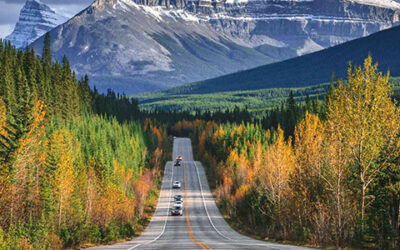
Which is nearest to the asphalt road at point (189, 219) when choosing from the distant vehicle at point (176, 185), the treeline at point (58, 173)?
the distant vehicle at point (176, 185)

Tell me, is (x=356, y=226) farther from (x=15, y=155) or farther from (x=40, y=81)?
(x=40, y=81)

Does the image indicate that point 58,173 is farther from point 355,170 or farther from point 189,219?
point 355,170

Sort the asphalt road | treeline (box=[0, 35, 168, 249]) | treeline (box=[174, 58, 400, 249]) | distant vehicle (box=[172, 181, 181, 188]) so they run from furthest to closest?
distant vehicle (box=[172, 181, 181, 188]) < the asphalt road < treeline (box=[0, 35, 168, 249]) < treeline (box=[174, 58, 400, 249])

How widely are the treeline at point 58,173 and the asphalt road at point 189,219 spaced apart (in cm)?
341

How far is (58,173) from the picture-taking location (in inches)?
2468

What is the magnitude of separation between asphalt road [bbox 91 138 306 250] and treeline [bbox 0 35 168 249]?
3.41 metres

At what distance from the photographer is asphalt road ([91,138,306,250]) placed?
5318 centimetres

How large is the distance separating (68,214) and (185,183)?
74.2 meters

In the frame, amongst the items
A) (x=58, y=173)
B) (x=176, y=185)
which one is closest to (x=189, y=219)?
(x=58, y=173)

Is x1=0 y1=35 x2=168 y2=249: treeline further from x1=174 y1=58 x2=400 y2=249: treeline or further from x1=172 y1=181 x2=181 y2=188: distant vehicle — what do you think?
x1=174 y1=58 x2=400 y2=249: treeline

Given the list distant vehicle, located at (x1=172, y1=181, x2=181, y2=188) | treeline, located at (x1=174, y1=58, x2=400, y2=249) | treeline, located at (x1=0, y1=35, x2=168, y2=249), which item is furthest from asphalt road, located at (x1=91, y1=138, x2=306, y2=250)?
treeline, located at (x1=174, y1=58, x2=400, y2=249)

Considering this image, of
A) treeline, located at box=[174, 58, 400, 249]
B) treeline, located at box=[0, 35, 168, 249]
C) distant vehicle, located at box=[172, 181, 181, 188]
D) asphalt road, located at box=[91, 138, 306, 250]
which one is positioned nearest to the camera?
treeline, located at box=[174, 58, 400, 249]

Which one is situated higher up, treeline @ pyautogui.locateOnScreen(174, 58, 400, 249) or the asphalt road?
treeline @ pyautogui.locateOnScreen(174, 58, 400, 249)

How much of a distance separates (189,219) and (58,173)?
33149 millimetres
